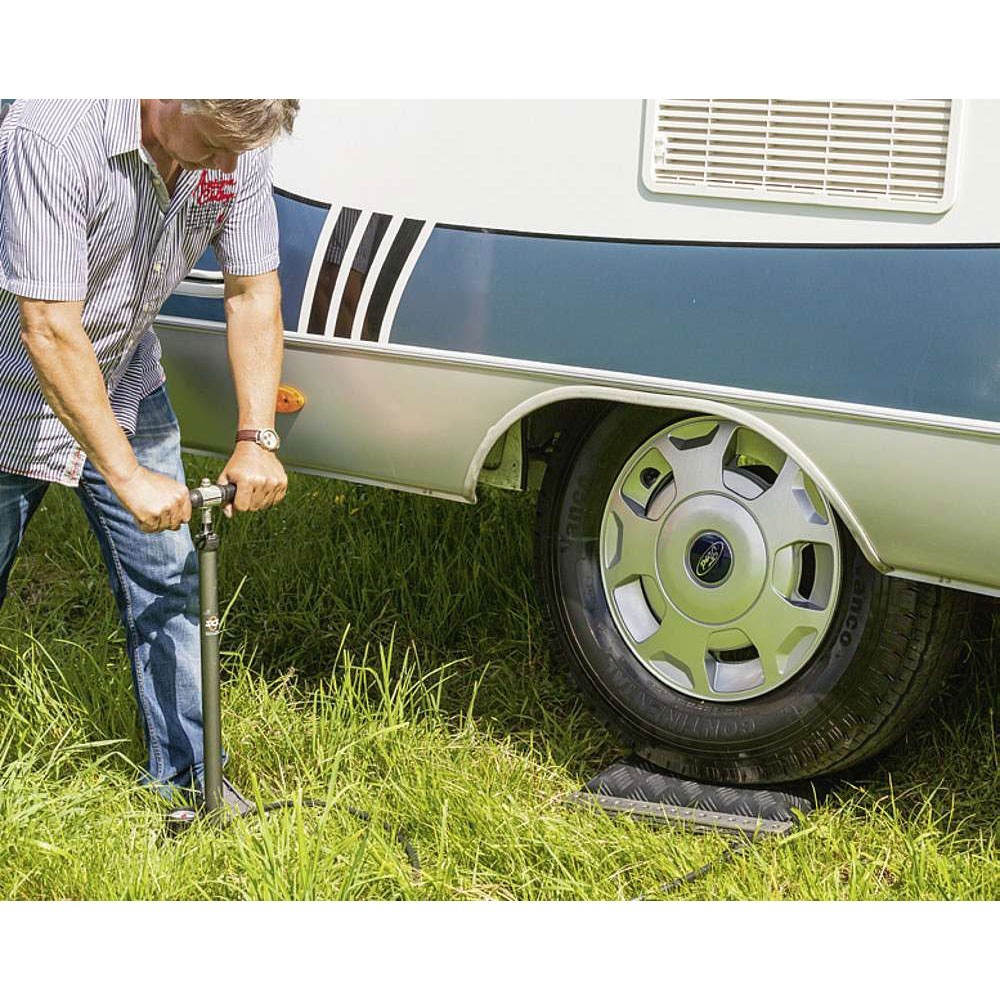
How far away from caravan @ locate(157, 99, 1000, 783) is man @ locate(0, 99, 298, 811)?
1.09ft

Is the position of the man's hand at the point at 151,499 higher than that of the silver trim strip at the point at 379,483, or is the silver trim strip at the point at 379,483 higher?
the man's hand at the point at 151,499

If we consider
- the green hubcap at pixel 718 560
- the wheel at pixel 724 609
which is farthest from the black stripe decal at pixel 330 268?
the green hubcap at pixel 718 560

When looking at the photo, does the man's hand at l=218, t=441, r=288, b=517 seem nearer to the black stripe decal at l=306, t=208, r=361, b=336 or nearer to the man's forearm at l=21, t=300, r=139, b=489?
the man's forearm at l=21, t=300, r=139, b=489

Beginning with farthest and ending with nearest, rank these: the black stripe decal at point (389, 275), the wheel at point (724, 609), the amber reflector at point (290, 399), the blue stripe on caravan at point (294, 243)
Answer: the amber reflector at point (290, 399) → the blue stripe on caravan at point (294, 243) → the black stripe decal at point (389, 275) → the wheel at point (724, 609)

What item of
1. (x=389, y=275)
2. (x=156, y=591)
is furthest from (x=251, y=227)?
(x=156, y=591)

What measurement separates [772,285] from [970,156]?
44 centimetres

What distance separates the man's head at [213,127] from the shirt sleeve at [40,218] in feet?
0.70

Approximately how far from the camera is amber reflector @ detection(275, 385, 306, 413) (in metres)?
3.60

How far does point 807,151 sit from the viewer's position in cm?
296

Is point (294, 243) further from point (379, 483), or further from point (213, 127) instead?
point (213, 127)

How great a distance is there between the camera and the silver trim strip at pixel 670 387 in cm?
287

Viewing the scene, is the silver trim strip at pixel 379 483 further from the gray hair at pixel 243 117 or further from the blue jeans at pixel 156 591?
the gray hair at pixel 243 117

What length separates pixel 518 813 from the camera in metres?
3.20

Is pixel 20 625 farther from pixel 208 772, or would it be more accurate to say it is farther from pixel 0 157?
pixel 0 157
